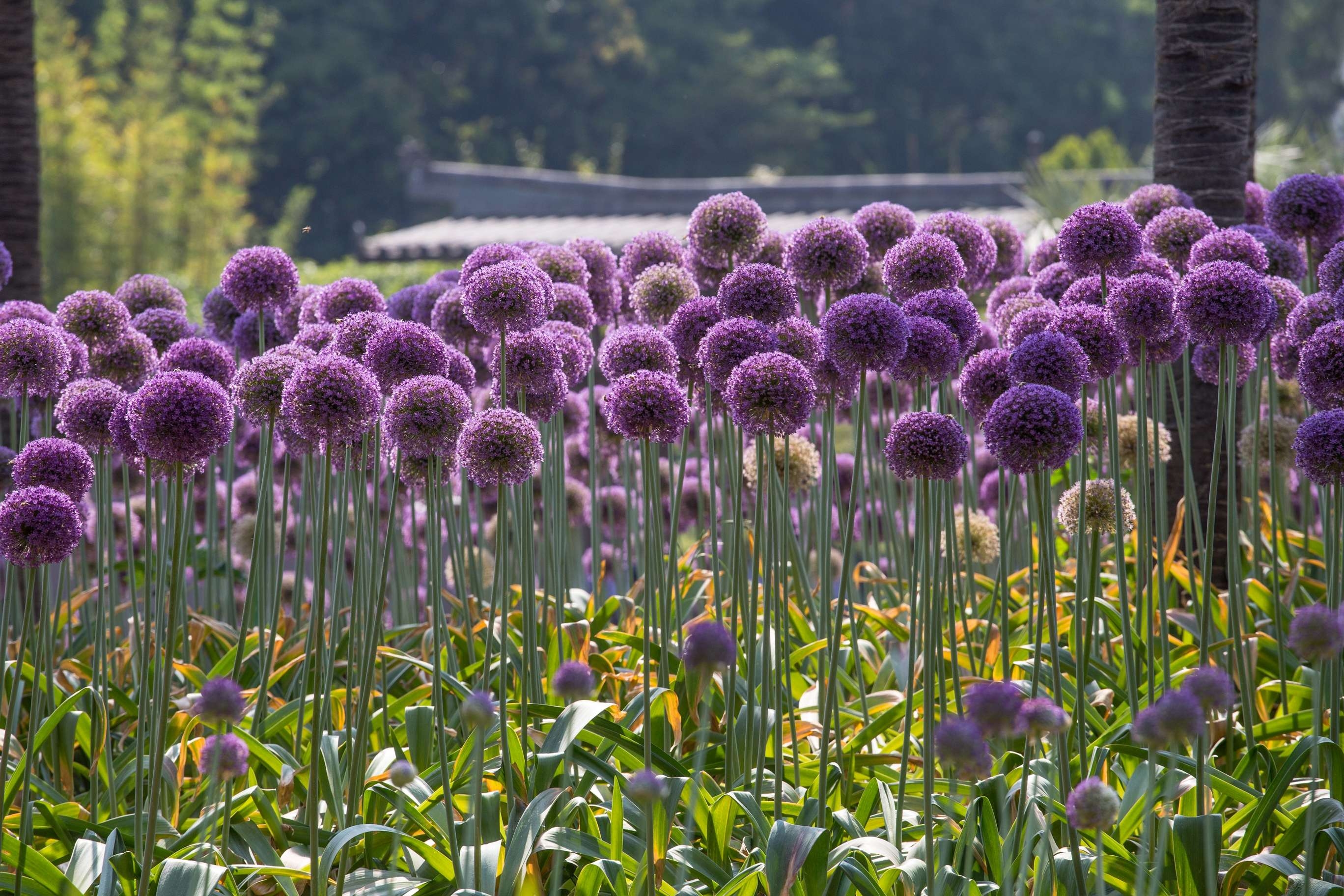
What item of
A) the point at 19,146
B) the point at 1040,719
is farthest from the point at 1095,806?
the point at 19,146

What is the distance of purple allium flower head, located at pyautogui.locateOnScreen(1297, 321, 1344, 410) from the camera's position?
9.61 feet

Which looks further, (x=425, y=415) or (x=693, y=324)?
(x=693, y=324)

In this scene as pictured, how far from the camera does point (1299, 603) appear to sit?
4.57 meters

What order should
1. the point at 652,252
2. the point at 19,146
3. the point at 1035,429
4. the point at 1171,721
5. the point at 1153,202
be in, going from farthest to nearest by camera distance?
1. the point at 19,146
2. the point at 1153,202
3. the point at 652,252
4. the point at 1035,429
5. the point at 1171,721

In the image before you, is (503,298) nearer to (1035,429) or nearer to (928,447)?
(928,447)

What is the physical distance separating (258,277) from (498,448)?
1530 mm

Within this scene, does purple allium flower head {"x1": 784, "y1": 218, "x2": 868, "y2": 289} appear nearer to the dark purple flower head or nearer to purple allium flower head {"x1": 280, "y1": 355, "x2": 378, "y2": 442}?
purple allium flower head {"x1": 280, "y1": 355, "x2": 378, "y2": 442}

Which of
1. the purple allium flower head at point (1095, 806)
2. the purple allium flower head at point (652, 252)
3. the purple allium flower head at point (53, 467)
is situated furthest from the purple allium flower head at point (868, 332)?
the purple allium flower head at point (53, 467)

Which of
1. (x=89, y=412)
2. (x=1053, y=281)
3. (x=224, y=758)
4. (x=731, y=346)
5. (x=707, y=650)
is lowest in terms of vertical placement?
(x=224, y=758)

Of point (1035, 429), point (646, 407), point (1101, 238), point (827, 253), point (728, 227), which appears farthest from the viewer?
point (728, 227)

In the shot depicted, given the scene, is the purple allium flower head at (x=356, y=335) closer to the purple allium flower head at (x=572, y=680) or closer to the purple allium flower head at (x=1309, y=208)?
the purple allium flower head at (x=572, y=680)

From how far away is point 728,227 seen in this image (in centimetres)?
391

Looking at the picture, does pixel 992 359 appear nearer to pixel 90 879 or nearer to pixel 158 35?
pixel 90 879

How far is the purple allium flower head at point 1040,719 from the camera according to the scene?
2.03 metres
